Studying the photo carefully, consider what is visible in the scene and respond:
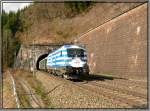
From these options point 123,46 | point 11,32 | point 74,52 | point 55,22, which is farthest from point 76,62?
point 11,32

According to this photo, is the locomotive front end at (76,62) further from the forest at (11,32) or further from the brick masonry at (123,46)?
the forest at (11,32)

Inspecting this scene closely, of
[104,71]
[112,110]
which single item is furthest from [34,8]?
[112,110]

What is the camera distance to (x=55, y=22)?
7344cm

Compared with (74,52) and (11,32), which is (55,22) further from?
(74,52)

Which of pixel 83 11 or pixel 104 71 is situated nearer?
pixel 104 71

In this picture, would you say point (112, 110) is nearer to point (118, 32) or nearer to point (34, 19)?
point (118, 32)

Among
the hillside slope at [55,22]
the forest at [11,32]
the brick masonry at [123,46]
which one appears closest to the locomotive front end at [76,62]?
the brick masonry at [123,46]

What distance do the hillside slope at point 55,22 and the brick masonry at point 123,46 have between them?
1084 centimetres

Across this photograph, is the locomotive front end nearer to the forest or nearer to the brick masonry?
the brick masonry

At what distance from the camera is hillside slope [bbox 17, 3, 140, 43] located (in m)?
56.2

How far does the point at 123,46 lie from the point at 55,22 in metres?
44.2

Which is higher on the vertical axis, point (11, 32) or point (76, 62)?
point (11, 32)

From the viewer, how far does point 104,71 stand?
34.7 metres

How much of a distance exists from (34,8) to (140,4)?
59.4m
